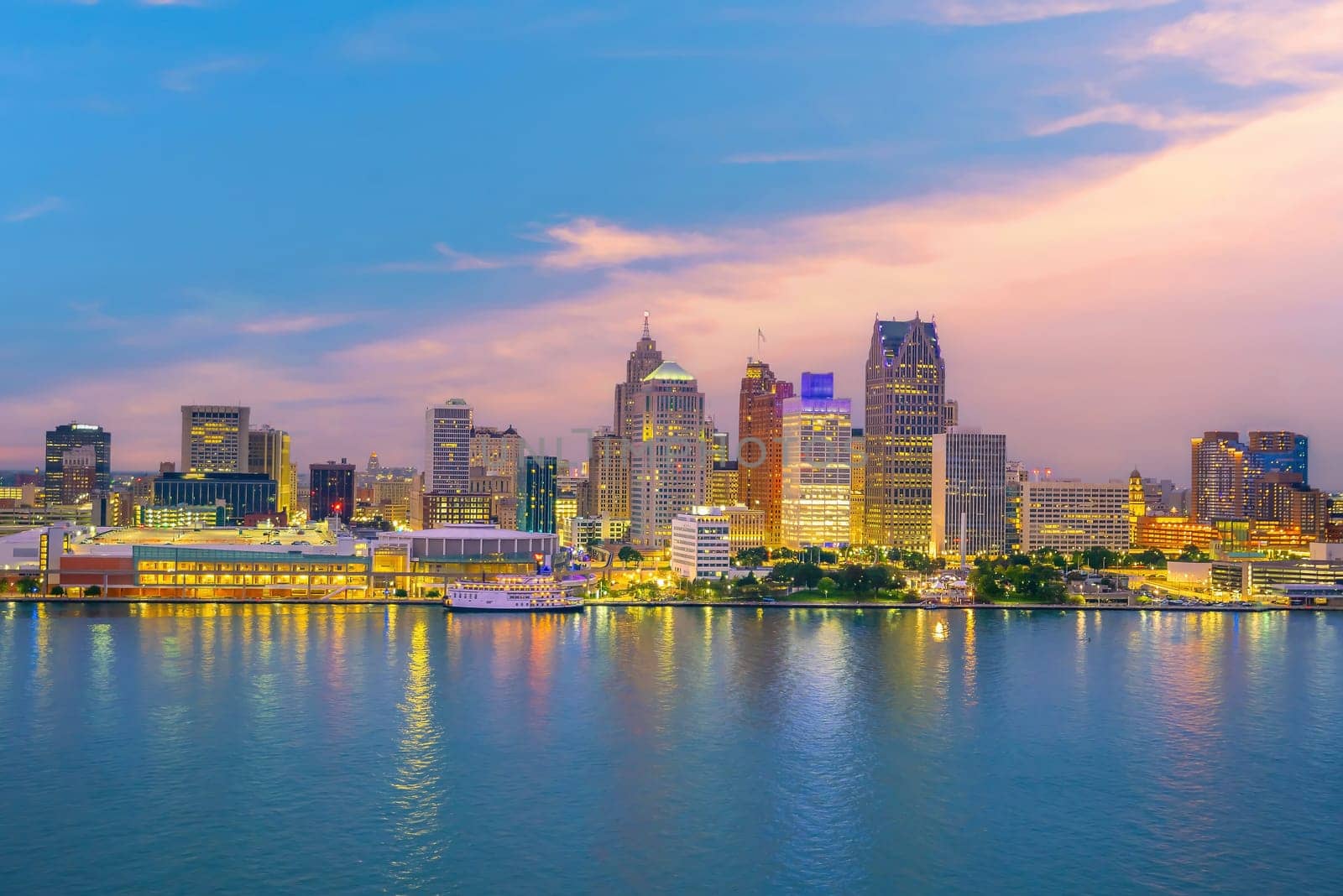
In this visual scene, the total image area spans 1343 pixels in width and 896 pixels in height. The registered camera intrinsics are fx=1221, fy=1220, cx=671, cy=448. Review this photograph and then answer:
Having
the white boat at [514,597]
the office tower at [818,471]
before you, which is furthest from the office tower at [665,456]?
the white boat at [514,597]

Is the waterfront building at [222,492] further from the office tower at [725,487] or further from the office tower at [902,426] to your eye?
the office tower at [902,426]

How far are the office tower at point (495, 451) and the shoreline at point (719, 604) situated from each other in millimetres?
68508

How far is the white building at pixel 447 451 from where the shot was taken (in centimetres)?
11800

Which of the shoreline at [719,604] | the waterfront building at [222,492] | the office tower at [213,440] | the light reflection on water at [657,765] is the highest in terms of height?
the office tower at [213,440]

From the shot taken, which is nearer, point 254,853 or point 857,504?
point 254,853

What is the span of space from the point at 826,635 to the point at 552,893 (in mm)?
29344

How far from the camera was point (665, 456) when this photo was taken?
9469cm

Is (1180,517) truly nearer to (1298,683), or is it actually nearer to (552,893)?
(1298,683)

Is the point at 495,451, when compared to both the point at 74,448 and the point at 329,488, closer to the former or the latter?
the point at 329,488

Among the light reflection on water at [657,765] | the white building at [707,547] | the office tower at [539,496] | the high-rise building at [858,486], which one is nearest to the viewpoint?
the light reflection on water at [657,765]

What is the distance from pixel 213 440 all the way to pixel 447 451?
3422 centimetres

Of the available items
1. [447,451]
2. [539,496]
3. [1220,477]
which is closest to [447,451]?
[447,451]

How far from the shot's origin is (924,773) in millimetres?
26828

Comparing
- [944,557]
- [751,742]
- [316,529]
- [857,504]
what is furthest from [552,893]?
[857,504]
